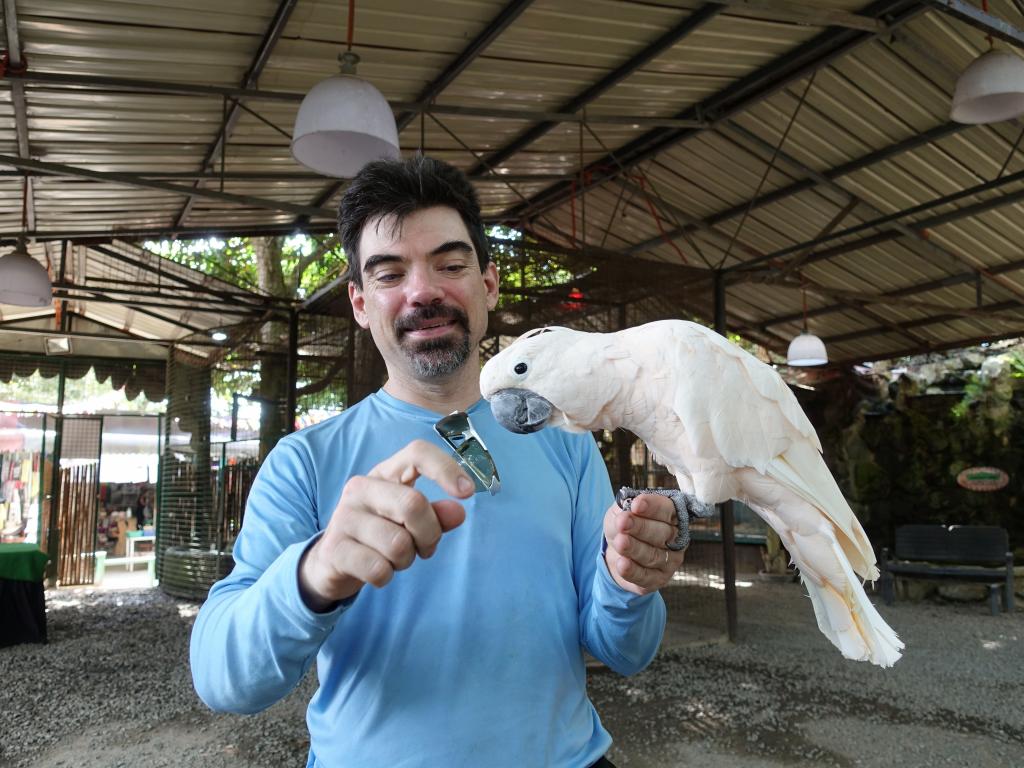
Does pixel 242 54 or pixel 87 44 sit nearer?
pixel 87 44

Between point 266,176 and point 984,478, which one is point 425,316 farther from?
point 984,478

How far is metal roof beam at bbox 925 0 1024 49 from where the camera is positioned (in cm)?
319

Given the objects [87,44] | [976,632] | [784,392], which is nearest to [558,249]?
[87,44]

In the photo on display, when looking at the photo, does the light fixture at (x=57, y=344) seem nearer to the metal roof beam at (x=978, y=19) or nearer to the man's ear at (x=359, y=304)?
the man's ear at (x=359, y=304)

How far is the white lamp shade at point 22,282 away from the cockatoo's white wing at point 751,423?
4468mm

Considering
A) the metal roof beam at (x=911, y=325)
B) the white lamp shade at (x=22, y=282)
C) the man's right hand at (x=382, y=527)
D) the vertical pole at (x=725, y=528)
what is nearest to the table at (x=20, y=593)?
the white lamp shade at (x=22, y=282)

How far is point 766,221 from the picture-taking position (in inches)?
301

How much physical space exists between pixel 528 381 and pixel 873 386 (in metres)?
10.4

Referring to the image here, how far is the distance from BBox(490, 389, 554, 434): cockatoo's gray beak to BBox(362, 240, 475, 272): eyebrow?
11.4 inches

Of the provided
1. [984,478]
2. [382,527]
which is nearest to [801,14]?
[382,527]

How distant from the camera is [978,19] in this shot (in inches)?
130

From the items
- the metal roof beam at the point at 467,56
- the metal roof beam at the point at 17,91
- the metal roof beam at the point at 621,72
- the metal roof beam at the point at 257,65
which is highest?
the metal roof beam at the point at 621,72

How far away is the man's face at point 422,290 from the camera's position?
1346 millimetres

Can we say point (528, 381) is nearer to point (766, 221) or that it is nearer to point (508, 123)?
point (508, 123)
